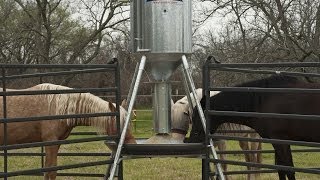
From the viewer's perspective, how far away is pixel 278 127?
608cm

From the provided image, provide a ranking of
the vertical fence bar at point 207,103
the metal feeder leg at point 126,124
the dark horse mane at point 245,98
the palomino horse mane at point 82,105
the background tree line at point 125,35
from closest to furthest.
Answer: the metal feeder leg at point 126,124
the vertical fence bar at point 207,103
the dark horse mane at point 245,98
the palomino horse mane at point 82,105
the background tree line at point 125,35

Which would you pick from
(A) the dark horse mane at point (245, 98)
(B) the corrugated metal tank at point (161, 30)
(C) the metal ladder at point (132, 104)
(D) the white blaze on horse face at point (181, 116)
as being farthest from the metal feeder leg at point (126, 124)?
(A) the dark horse mane at point (245, 98)

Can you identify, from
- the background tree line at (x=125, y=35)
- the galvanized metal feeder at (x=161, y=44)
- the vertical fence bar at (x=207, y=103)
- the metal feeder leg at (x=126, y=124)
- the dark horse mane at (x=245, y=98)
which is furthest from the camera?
the background tree line at (x=125, y=35)

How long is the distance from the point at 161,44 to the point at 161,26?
158mm

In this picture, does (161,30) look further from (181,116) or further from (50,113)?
(50,113)

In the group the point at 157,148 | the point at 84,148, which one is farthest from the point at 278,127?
the point at 84,148

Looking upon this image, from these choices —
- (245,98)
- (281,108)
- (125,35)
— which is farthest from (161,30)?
(125,35)

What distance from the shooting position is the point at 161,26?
4781mm

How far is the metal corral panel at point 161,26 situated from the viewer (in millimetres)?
4781

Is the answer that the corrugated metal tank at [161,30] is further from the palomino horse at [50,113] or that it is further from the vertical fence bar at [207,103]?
the palomino horse at [50,113]

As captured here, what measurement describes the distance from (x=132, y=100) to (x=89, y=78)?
54.3ft

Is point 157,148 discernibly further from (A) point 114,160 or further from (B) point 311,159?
(B) point 311,159

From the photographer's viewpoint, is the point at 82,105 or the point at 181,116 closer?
the point at 181,116

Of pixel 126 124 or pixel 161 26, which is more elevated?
pixel 161 26
